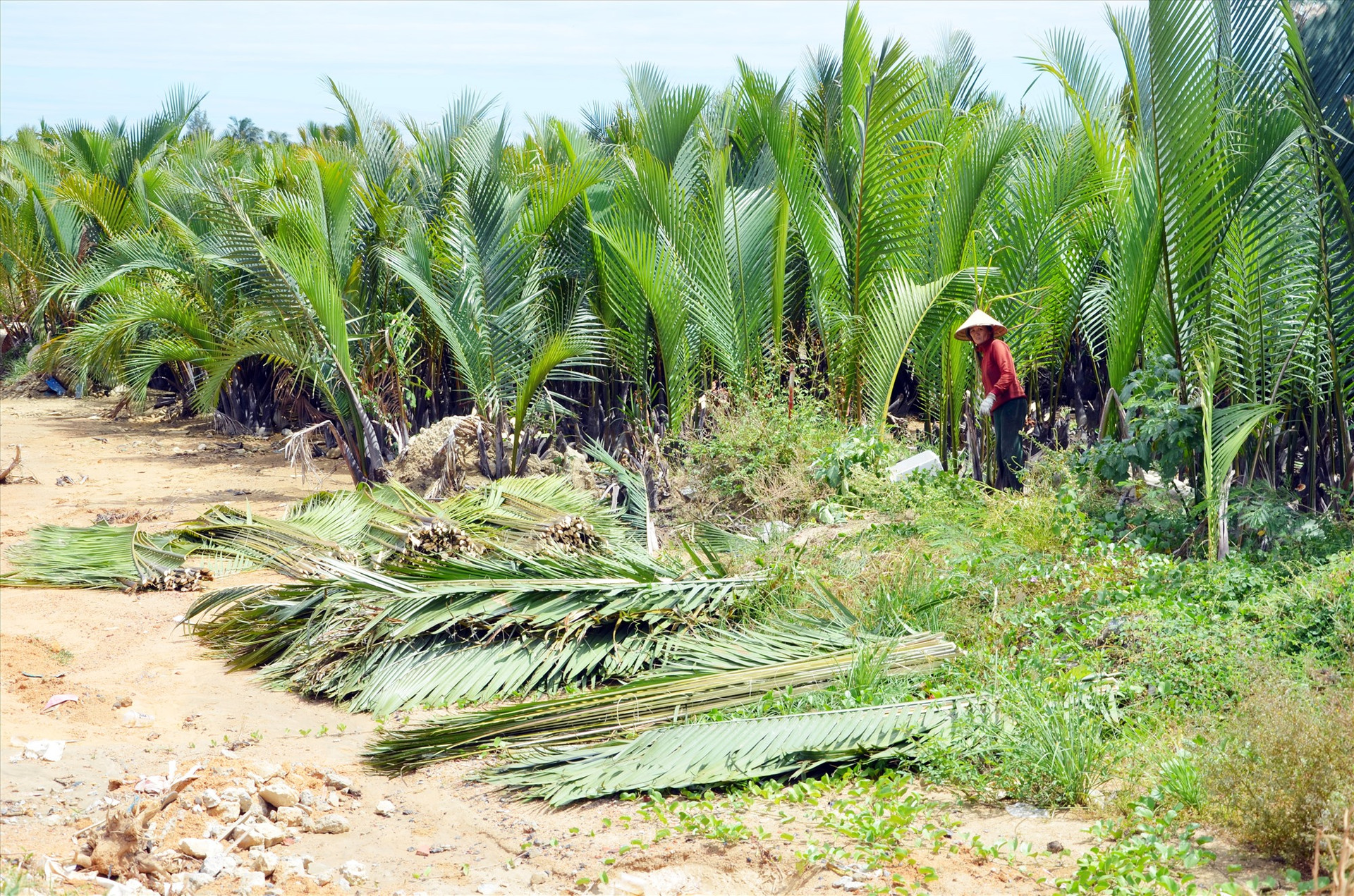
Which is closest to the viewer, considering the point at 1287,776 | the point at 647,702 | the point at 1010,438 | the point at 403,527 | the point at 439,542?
the point at 1287,776

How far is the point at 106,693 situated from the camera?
5.04 meters

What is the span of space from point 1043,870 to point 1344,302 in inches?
124

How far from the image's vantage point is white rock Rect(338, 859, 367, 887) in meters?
3.36

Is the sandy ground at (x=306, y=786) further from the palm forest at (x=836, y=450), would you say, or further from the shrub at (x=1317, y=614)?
the shrub at (x=1317, y=614)

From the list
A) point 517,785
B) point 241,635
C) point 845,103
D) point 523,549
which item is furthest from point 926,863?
point 845,103

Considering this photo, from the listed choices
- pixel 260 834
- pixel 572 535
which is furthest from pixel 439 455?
pixel 260 834

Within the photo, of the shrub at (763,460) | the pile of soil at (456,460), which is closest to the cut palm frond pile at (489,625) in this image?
the shrub at (763,460)

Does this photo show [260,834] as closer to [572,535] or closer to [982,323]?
[572,535]

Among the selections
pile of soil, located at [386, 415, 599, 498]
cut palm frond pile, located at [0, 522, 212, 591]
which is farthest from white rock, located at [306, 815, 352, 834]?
pile of soil, located at [386, 415, 599, 498]

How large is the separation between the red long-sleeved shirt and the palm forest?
343 millimetres

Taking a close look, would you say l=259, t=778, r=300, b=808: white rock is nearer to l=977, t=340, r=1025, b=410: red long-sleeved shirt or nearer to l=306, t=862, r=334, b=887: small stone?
l=306, t=862, r=334, b=887: small stone

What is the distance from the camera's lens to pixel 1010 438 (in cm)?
703

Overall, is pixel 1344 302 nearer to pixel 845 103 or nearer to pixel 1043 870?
pixel 1043 870

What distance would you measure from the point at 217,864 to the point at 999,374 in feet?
16.4
